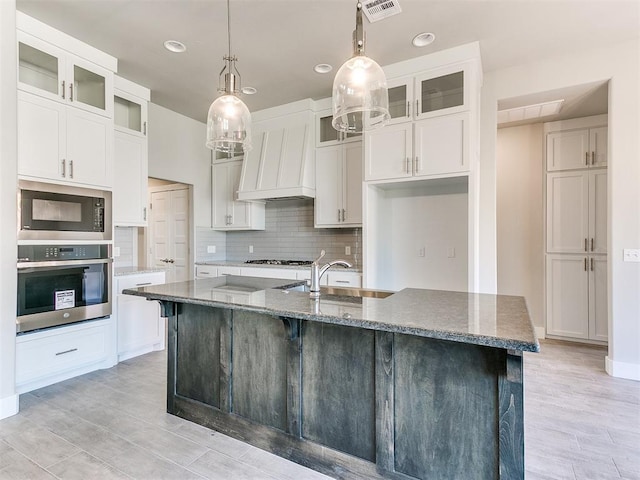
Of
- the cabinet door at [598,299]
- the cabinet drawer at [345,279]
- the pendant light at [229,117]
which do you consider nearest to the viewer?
the pendant light at [229,117]

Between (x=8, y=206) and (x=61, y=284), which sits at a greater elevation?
(x=8, y=206)

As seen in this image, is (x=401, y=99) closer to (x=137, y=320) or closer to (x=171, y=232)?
(x=137, y=320)

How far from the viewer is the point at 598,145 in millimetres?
4227

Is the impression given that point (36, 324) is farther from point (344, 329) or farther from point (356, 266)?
point (356, 266)

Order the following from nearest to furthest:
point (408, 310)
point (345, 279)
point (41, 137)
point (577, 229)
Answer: point (408, 310) → point (41, 137) → point (345, 279) → point (577, 229)

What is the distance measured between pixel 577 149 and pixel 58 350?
19.5ft

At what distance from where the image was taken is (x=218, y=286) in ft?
8.11

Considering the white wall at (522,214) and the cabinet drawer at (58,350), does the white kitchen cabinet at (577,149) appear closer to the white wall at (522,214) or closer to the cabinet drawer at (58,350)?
the white wall at (522,214)

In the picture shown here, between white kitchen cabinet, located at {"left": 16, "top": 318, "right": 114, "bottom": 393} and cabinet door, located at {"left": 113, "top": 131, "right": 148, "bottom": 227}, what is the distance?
3.79ft

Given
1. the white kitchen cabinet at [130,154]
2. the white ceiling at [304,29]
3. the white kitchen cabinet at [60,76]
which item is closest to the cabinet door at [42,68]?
the white kitchen cabinet at [60,76]

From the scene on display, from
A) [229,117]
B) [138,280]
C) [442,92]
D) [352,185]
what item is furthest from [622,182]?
[138,280]

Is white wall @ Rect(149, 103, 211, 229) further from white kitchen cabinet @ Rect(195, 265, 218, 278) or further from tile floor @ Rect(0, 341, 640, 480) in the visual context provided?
tile floor @ Rect(0, 341, 640, 480)

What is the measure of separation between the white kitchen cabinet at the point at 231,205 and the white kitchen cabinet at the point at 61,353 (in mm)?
2251

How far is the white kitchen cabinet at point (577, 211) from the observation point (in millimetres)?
4219
